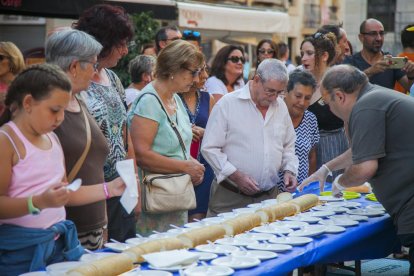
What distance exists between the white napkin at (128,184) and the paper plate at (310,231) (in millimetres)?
1082

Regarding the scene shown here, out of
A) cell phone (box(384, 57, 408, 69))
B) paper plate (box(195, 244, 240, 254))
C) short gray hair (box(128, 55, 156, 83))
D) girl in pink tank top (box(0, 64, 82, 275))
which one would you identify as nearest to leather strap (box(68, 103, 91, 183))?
girl in pink tank top (box(0, 64, 82, 275))

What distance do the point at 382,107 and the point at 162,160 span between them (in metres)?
1.27

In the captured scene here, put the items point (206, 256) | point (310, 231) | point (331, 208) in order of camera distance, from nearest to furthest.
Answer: point (206, 256) → point (310, 231) → point (331, 208)

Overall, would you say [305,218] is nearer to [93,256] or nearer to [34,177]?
[93,256]

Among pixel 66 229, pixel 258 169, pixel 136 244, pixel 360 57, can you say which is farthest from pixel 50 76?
pixel 360 57

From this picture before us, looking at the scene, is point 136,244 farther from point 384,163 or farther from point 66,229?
point 384,163

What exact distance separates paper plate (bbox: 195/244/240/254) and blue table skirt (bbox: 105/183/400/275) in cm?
20

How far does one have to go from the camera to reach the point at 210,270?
124 inches

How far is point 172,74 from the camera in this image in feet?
15.0

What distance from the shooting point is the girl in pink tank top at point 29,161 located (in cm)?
304

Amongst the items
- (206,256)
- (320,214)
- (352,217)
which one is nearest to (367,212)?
(352,217)

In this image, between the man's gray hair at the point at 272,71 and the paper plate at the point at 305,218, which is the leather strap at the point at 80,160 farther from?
the man's gray hair at the point at 272,71

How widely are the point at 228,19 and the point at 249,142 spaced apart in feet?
31.6

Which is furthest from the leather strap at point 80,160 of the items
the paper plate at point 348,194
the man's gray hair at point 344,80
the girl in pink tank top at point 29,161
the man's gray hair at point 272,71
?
the paper plate at point 348,194
